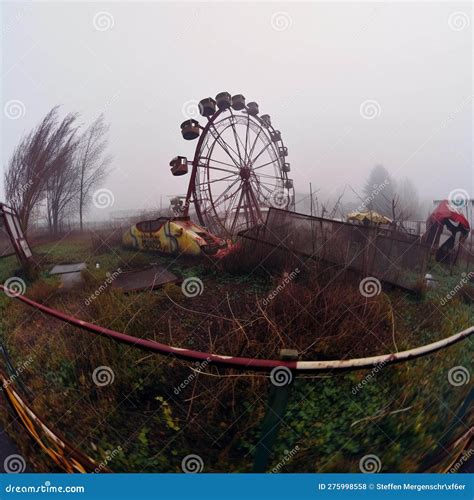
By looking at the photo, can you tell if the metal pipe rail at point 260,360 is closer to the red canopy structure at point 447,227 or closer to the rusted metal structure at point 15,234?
the rusted metal structure at point 15,234

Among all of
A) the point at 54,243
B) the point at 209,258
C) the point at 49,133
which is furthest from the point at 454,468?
the point at 49,133

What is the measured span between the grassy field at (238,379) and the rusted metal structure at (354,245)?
213 millimetres

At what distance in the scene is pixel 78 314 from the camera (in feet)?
6.99

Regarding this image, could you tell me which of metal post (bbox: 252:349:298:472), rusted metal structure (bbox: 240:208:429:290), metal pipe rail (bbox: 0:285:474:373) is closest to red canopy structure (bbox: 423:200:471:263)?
rusted metal structure (bbox: 240:208:429:290)

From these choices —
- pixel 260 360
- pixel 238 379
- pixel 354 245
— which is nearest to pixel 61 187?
pixel 238 379

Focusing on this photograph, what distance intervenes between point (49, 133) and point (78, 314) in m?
2.40

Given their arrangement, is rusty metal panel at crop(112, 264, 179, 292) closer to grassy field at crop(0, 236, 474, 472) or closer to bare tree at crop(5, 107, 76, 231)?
grassy field at crop(0, 236, 474, 472)

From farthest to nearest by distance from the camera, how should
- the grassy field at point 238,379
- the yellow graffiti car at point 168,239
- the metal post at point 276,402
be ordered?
the yellow graffiti car at point 168,239 < the grassy field at point 238,379 < the metal post at point 276,402

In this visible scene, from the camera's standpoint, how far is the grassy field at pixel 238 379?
143 centimetres

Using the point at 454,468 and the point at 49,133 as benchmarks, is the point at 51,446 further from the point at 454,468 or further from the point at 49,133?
the point at 49,133

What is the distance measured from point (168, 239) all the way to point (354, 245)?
2.30m

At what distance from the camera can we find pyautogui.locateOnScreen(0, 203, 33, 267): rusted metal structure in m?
2.87

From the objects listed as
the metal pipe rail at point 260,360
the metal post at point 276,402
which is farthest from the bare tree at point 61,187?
the metal post at point 276,402

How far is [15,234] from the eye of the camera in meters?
2.98
